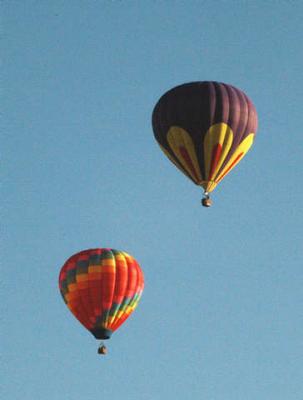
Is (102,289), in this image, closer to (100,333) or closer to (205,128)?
(100,333)

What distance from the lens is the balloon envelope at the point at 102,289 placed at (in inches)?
2549

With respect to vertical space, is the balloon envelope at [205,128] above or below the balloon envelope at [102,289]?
above

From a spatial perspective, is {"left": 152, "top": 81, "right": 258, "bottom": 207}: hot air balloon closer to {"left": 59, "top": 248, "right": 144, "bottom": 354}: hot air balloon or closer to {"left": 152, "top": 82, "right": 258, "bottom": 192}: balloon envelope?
{"left": 152, "top": 82, "right": 258, "bottom": 192}: balloon envelope

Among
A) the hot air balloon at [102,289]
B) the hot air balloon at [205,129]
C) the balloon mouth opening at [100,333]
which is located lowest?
the balloon mouth opening at [100,333]

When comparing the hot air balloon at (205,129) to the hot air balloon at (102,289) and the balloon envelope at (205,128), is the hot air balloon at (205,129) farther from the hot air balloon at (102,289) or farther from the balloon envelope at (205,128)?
the hot air balloon at (102,289)

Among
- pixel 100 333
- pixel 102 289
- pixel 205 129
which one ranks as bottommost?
pixel 100 333

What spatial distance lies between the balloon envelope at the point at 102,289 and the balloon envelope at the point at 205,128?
252 inches

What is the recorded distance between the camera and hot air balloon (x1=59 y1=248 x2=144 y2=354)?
64.8m

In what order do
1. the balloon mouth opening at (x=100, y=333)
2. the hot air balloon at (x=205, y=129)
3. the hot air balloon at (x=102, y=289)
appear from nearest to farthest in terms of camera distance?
1. the hot air balloon at (x=205, y=129)
2. the hot air balloon at (x=102, y=289)
3. the balloon mouth opening at (x=100, y=333)

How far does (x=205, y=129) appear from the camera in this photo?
6072 cm

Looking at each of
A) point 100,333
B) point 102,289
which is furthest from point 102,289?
point 100,333

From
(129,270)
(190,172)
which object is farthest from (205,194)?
(129,270)

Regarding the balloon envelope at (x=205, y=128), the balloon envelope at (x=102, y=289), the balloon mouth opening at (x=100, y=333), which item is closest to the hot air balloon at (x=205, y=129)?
the balloon envelope at (x=205, y=128)

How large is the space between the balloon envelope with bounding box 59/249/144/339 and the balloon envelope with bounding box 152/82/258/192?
6.40m
